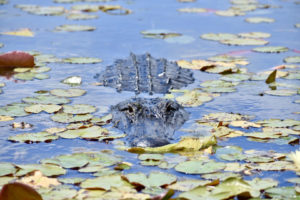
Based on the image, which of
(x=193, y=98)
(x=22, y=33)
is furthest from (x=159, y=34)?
(x=193, y=98)

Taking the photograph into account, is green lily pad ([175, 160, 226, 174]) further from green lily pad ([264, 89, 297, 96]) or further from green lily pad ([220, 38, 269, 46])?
green lily pad ([220, 38, 269, 46])

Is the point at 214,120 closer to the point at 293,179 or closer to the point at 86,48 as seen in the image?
the point at 293,179

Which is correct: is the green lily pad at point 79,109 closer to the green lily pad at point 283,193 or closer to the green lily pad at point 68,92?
the green lily pad at point 68,92

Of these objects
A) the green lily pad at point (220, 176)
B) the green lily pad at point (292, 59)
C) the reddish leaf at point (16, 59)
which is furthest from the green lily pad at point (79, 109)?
the green lily pad at point (292, 59)

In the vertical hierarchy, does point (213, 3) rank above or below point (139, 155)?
above

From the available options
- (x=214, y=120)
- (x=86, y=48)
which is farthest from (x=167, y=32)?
(x=214, y=120)

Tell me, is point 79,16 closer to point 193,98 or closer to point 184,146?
point 193,98
